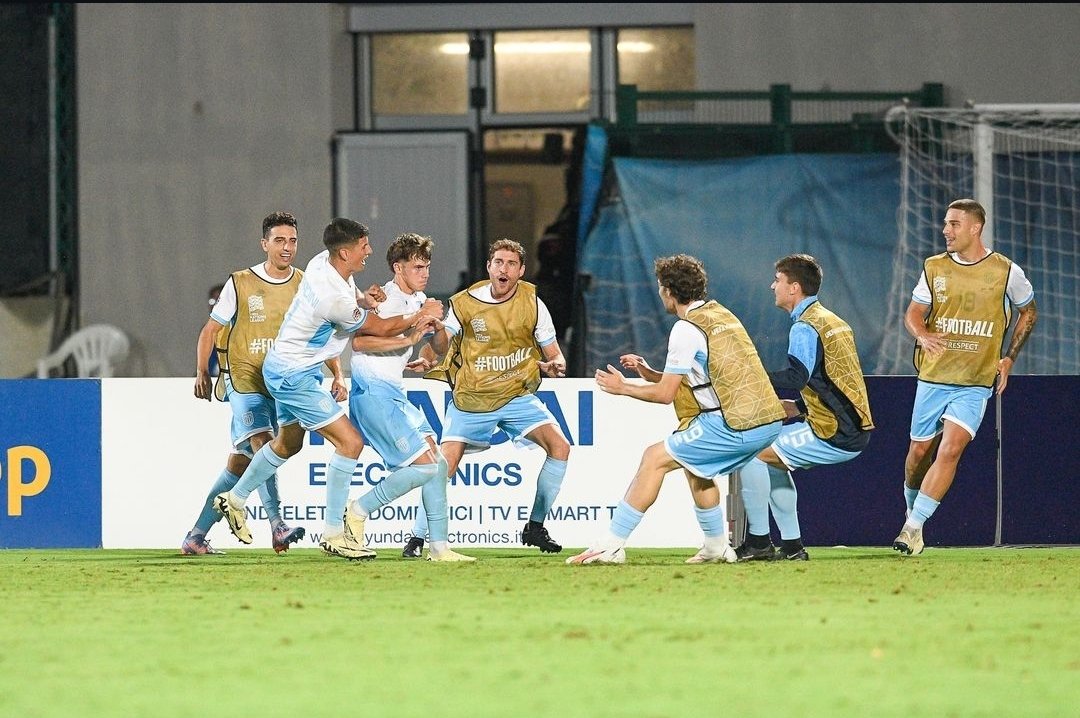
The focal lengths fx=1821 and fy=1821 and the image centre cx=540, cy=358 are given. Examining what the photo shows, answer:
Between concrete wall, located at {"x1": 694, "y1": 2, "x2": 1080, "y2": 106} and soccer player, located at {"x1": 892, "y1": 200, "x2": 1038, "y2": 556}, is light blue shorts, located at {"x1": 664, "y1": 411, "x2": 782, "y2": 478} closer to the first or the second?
soccer player, located at {"x1": 892, "y1": 200, "x2": 1038, "y2": 556}

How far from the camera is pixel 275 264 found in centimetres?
1077

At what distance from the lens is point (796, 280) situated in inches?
394

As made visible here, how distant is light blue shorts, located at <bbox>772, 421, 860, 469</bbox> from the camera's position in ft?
33.1

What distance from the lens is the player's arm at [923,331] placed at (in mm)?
10578

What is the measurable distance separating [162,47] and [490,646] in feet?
41.9

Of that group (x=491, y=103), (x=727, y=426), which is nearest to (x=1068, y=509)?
(x=727, y=426)

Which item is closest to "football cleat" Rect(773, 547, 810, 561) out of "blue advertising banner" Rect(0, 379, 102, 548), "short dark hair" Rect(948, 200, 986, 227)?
"short dark hair" Rect(948, 200, 986, 227)

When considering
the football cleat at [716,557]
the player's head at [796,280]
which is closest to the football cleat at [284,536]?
the football cleat at [716,557]

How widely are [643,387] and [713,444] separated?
0.57 meters

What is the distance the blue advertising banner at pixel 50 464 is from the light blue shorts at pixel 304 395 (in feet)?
7.27

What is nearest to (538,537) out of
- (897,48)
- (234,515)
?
(234,515)

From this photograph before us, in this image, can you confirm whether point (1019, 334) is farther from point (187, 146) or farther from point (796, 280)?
point (187, 146)

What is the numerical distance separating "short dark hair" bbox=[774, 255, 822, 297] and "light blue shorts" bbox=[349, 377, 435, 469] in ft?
7.27

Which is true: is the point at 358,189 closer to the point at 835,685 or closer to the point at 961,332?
the point at 961,332
